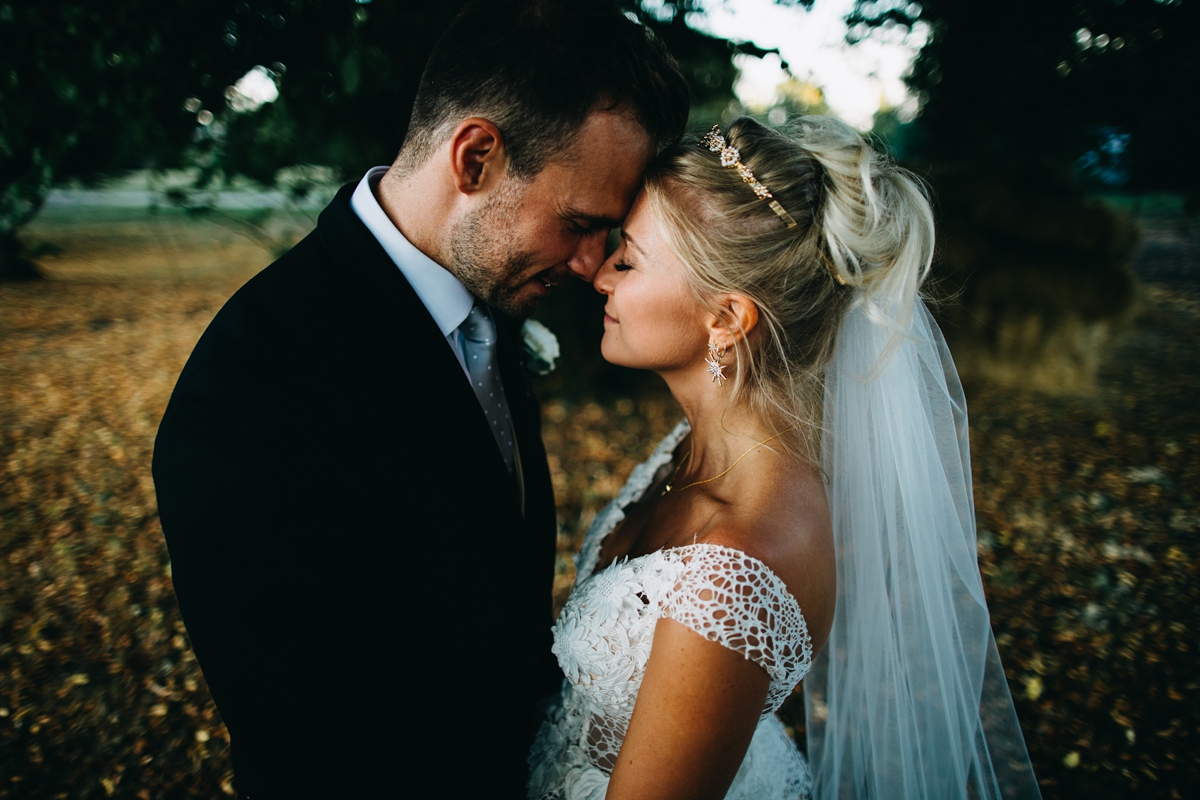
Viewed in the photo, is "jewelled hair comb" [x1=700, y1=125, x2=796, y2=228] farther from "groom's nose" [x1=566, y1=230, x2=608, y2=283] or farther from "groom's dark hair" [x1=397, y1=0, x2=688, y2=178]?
"groom's nose" [x1=566, y1=230, x2=608, y2=283]

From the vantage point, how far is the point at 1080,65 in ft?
11.8

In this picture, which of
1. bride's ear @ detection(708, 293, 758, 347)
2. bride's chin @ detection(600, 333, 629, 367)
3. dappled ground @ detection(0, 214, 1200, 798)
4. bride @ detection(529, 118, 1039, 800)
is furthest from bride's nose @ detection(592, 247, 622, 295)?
dappled ground @ detection(0, 214, 1200, 798)

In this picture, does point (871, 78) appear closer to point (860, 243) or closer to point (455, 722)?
point (860, 243)

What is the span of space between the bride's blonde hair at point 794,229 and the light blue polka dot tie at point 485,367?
698 mm

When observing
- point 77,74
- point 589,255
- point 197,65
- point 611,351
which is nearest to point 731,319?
point 611,351

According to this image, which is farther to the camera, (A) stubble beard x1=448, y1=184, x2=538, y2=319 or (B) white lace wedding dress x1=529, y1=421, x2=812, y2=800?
(A) stubble beard x1=448, y1=184, x2=538, y2=319

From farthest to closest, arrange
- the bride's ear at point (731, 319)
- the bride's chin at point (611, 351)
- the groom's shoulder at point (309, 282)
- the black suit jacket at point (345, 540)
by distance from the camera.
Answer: the bride's chin at point (611, 351) < the bride's ear at point (731, 319) < the groom's shoulder at point (309, 282) < the black suit jacket at point (345, 540)

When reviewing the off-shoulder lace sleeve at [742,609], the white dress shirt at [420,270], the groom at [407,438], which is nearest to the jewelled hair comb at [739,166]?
the groom at [407,438]

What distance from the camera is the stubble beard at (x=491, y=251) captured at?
1836 millimetres

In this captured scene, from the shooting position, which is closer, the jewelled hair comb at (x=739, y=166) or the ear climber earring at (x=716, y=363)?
the jewelled hair comb at (x=739, y=166)

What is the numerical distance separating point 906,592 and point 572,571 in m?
2.72

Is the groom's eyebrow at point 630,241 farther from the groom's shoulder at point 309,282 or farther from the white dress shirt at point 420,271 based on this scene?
the groom's shoulder at point 309,282

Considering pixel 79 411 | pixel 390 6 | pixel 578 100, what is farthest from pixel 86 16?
pixel 79 411

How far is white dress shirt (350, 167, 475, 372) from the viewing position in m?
1.80
